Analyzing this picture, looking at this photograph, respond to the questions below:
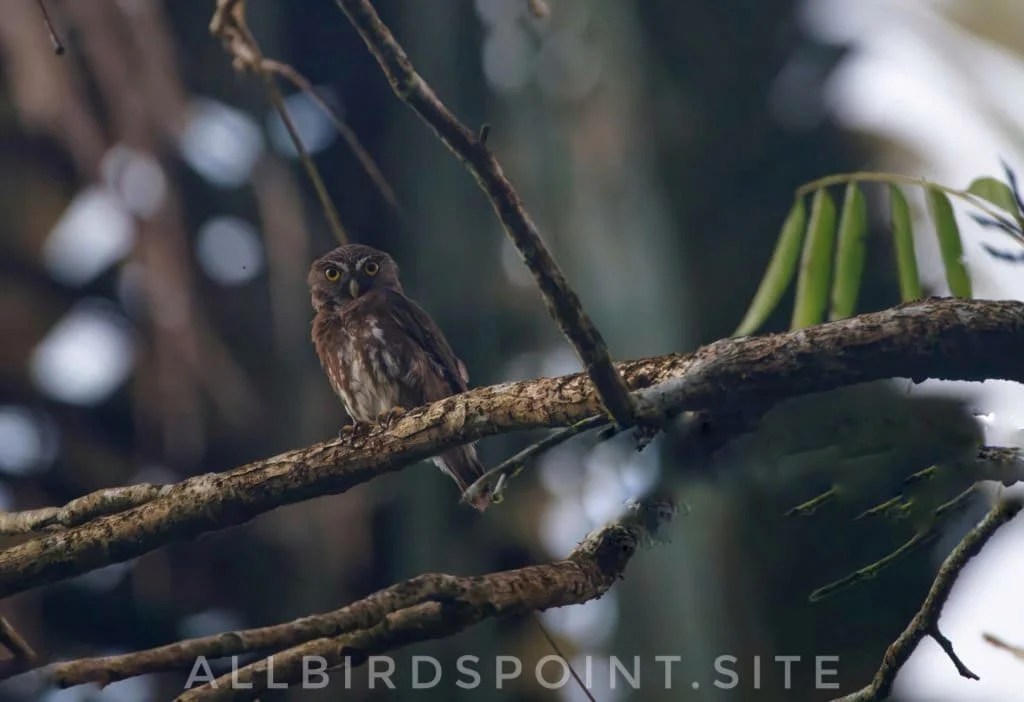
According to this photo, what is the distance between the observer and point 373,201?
3.48m

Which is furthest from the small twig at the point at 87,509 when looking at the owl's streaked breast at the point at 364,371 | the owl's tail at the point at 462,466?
the owl's streaked breast at the point at 364,371

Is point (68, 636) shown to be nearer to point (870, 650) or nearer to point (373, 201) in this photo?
point (373, 201)

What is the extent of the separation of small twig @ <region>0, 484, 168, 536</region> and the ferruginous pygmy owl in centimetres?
118

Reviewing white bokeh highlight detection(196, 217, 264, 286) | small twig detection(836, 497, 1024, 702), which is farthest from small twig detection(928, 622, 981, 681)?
white bokeh highlight detection(196, 217, 264, 286)

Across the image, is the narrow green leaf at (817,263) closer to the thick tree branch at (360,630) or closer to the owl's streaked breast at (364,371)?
the thick tree branch at (360,630)

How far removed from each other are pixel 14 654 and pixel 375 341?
1.67 m

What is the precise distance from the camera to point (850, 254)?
1944 millimetres

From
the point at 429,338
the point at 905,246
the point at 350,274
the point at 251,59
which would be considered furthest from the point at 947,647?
the point at 350,274

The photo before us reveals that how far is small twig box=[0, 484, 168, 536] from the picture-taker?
2078 mm

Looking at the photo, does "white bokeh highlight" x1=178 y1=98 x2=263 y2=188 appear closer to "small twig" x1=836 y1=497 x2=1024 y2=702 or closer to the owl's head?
the owl's head

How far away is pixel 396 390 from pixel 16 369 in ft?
4.67

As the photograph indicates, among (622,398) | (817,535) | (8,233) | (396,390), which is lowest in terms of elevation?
(817,535)

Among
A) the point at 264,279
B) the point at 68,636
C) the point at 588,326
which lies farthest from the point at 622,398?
the point at 264,279

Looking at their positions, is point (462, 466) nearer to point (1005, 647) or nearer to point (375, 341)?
point (375, 341)
